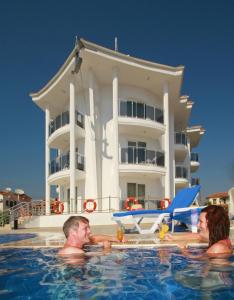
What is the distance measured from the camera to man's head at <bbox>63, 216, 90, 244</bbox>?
18.1 ft

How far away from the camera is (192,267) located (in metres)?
5.01

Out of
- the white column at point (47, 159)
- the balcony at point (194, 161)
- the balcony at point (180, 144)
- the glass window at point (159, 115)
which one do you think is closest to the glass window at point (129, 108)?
the glass window at point (159, 115)

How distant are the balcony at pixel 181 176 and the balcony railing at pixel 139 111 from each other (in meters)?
6.12

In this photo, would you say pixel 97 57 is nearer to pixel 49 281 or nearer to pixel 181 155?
pixel 181 155

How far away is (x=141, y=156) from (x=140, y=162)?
16.7 inches

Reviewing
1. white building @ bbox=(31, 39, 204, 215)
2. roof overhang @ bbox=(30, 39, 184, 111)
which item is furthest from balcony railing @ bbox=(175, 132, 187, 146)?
white building @ bbox=(31, 39, 204, 215)

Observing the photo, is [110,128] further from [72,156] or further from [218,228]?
[218,228]

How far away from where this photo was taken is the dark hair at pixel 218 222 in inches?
188

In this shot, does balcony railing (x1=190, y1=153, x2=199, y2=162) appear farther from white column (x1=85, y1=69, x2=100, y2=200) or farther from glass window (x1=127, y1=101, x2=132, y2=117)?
white column (x1=85, y1=69, x2=100, y2=200)

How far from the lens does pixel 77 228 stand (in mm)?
5539

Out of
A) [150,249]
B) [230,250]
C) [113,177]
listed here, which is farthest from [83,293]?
[113,177]

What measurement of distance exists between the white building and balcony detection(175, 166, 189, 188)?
3.08 meters

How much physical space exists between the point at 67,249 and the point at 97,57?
1797 centimetres

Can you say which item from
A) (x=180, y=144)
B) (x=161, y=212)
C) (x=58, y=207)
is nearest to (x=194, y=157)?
(x=180, y=144)
